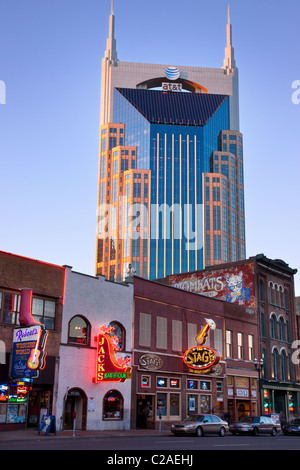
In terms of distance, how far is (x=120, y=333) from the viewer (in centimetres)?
4178

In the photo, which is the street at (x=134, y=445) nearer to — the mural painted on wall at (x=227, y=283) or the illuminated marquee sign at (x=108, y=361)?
the illuminated marquee sign at (x=108, y=361)

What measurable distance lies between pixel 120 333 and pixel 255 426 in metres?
11.5

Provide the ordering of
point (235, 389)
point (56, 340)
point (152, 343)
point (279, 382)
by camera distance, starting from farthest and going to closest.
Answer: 1. point (279, 382)
2. point (235, 389)
3. point (152, 343)
4. point (56, 340)

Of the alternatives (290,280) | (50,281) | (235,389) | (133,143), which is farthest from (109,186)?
(50,281)

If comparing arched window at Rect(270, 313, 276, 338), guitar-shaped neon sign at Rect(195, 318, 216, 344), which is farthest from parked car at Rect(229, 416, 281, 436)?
arched window at Rect(270, 313, 276, 338)

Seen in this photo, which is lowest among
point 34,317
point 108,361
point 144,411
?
point 144,411

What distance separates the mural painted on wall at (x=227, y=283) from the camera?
5812cm

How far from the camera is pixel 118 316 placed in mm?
41500

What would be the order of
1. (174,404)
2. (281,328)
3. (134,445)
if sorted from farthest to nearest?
(281,328)
(174,404)
(134,445)

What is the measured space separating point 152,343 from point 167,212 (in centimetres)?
14141

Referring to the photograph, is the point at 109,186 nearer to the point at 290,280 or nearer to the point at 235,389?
the point at 290,280

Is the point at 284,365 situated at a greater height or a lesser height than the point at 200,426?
greater

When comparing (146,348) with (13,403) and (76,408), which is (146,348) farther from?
(13,403)

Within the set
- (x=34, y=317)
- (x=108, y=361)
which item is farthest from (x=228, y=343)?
(x=34, y=317)
